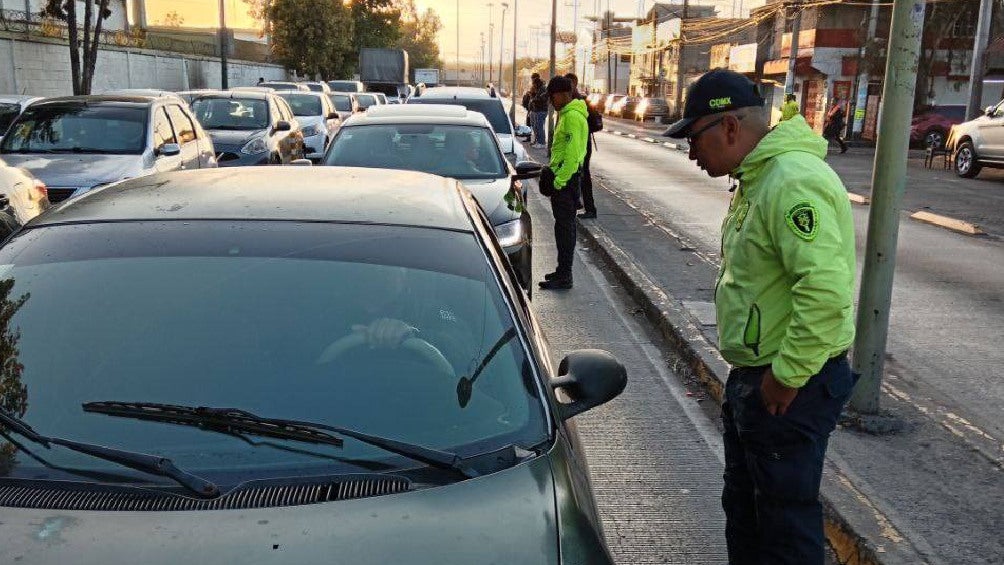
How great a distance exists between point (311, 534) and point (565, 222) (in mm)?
6909

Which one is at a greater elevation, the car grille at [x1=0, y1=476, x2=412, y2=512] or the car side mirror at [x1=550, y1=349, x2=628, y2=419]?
the car side mirror at [x1=550, y1=349, x2=628, y2=419]

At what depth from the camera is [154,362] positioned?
249 cm

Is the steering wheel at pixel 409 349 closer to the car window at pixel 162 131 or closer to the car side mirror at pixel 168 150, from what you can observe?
the car side mirror at pixel 168 150

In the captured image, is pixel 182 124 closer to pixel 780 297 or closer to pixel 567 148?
pixel 567 148

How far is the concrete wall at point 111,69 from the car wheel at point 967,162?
2388 centimetres

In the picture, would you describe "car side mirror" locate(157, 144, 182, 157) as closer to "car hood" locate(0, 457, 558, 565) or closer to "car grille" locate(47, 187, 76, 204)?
"car grille" locate(47, 187, 76, 204)

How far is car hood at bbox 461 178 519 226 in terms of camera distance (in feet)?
23.9

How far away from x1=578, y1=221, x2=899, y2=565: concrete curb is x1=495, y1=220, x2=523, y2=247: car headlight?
4.20 feet

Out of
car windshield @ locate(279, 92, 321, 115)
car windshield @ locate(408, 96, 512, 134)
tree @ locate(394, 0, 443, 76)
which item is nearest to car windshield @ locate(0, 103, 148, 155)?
car windshield @ locate(408, 96, 512, 134)

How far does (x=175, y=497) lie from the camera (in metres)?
2.08

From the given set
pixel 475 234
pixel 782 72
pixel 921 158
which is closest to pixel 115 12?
pixel 782 72

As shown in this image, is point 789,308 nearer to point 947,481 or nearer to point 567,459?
point 567,459

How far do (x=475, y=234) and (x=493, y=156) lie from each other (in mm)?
5592

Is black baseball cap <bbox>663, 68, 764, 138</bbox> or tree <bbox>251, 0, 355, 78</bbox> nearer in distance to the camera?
black baseball cap <bbox>663, 68, 764, 138</bbox>
